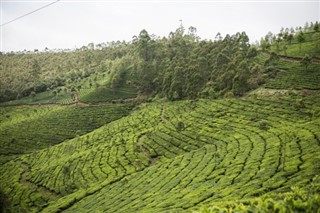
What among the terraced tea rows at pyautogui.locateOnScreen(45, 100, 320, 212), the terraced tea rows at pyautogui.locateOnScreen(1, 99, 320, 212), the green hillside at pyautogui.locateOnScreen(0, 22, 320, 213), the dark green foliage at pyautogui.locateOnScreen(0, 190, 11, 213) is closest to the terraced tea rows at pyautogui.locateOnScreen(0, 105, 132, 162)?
the green hillside at pyautogui.locateOnScreen(0, 22, 320, 213)

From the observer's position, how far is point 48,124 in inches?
2872

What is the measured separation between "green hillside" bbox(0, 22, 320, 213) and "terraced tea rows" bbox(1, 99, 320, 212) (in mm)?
197

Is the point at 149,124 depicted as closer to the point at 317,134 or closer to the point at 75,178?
the point at 75,178

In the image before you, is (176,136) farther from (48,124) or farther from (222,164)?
(48,124)

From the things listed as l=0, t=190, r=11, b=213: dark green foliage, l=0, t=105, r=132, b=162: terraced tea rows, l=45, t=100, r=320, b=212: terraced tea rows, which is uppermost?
l=45, t=100, r=320, b=212: terraced tea rows

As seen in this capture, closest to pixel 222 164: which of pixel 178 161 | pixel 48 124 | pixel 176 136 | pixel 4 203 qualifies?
pixel 178 161

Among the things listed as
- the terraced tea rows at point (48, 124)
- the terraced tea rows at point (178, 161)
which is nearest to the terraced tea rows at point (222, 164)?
the terraced tea rows at point (178, 161)

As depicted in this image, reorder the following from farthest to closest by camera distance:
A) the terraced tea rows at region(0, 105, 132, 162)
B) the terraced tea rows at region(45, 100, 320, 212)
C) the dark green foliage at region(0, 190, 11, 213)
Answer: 1. the terraced tea rows at region(0, 105, 132, 162)
2. the dark green foliage at region(0, 190, 11, 213)
3. the terraced tea rows at region(45, 100, 320, 212)

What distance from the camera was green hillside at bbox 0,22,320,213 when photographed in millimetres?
24234

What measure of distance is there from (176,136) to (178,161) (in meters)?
10.5

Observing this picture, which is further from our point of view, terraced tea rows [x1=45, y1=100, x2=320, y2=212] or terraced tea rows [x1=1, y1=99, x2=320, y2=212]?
terraced tea rows [x1=1, y1=99, x2=320, y2=212]

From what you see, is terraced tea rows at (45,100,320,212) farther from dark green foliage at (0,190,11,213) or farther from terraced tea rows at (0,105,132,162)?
terraced tea rows at (0,105,132,162)

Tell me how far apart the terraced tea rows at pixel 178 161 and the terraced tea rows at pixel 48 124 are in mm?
7497

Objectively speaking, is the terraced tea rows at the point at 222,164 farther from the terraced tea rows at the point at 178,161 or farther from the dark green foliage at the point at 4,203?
the dark green foliage at the point at 4,203
